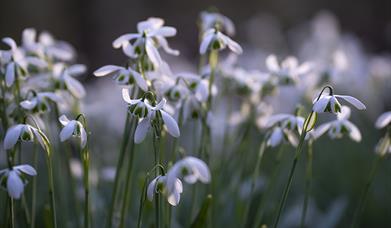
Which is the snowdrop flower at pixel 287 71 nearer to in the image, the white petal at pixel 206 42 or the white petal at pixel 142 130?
the white petal at pixel 206 42

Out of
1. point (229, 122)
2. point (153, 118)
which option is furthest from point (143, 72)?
point (229, 122)

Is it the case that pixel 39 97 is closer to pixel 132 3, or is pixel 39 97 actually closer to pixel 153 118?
pixel 153 118

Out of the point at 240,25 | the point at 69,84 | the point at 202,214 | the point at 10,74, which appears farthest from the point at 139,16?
the point at 202,214

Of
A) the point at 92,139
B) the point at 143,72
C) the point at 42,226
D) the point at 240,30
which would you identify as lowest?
the point at 42,226

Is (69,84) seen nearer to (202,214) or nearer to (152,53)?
(152,53)

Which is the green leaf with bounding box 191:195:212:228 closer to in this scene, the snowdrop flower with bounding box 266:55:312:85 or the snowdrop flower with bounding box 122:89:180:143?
the snowdrop flower with bounding box 122:89:180:143

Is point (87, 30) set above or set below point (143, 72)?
above
